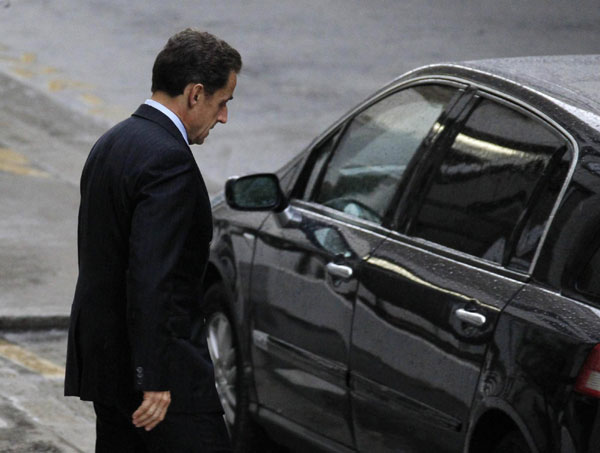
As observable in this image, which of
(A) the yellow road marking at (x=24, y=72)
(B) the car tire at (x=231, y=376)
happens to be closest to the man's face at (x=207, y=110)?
(B) the car tire at (x=231, y=376)

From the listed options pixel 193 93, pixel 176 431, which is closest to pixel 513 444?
pixel 176 431

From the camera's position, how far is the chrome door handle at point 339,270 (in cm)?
521

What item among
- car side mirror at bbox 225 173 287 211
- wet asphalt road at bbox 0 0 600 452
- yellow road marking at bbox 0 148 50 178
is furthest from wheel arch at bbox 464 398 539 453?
yellow road marking at bbox 0 148 50 178

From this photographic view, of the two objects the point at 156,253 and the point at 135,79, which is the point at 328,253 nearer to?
the point at 156,253

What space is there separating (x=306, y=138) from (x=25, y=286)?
5923 millimetres

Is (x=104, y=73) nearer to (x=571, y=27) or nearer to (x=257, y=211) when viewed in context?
(x=571, y=27)

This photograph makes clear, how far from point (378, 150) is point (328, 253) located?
43 cm

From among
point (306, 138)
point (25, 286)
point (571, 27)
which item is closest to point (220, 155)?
point (306, 138)

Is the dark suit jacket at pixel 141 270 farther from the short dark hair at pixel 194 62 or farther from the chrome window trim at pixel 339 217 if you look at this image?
the chrome window trim at pixel 339 217

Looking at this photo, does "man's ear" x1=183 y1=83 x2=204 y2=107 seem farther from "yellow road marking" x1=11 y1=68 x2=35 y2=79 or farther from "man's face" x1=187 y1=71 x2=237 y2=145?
"yellow road marking" x1=11 y1=68 x2=35 y2=79

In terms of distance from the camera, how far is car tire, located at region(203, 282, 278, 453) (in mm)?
6070

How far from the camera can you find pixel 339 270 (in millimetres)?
5254

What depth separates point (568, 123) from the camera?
4508 millimetres

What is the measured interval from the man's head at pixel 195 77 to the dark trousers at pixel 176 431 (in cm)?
77
